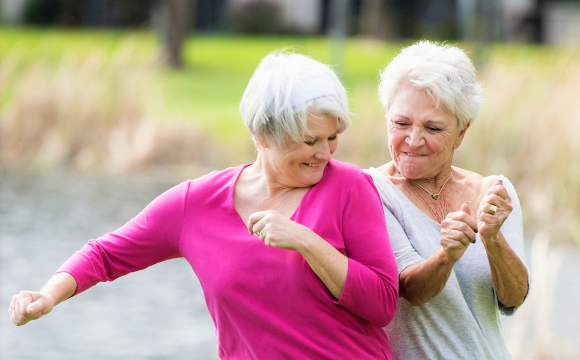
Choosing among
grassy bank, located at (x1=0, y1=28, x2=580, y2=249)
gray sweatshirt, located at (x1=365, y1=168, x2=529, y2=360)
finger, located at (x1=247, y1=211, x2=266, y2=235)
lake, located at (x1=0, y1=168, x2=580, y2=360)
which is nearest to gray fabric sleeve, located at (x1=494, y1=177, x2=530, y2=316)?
gray sweatshirt, located at (x1=365, y1=168, x2=529, y2=360)

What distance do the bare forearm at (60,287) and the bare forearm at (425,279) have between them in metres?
0.96

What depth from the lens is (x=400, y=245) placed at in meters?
2.54

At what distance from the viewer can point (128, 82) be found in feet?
38.4

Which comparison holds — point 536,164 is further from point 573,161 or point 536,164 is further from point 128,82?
point 128,82

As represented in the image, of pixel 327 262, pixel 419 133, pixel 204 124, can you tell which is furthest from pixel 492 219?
pixel 204 124

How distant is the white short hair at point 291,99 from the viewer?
2.27 meters

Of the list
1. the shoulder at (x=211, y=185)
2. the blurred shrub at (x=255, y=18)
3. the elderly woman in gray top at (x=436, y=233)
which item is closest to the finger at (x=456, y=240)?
the elderly woman in gray top at (x=436, y=233)

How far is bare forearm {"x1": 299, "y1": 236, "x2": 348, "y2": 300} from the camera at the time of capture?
2.17m

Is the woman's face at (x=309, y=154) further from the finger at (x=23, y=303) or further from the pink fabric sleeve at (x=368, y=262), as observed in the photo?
the finger at (x=23, y=303)

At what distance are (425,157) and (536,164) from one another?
22.2ft

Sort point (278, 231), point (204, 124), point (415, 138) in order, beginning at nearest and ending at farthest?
point (278, 231)
point (415, 138)
point (204, 124)

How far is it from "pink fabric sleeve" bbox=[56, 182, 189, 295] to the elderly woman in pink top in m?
0.02

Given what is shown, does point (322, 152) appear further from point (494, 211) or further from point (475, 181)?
point (475, 181)

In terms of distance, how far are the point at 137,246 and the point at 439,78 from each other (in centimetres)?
103
